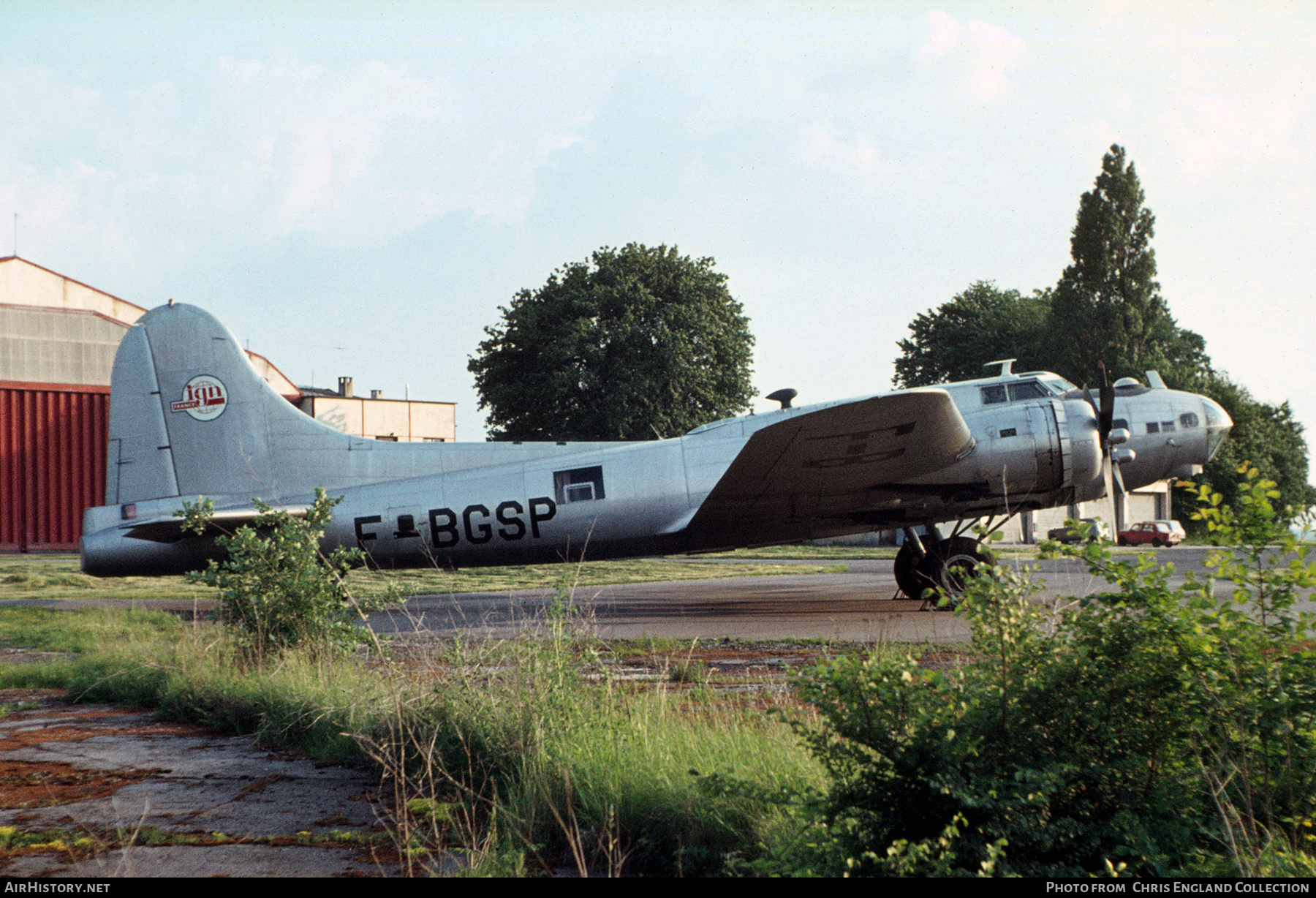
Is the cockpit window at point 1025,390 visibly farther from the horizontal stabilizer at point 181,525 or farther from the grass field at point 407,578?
the horizontal stabilizer at point 181,525

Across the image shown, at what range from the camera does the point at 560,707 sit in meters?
4.43

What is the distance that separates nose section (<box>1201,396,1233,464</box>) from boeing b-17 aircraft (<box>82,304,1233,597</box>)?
185 centimetres

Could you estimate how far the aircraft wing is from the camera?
450 inches

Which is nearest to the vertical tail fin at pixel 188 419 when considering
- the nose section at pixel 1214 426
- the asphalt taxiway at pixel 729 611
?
the asphalt taxiway at pixel 729 611

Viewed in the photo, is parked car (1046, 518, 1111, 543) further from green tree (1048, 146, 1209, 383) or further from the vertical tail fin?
green tree (1048, 146, 1209, 383)

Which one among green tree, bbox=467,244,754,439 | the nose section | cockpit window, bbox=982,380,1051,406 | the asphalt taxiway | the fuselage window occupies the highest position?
green tree, bbox=467,244,754,439

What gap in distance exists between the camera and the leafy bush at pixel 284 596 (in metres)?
7.20

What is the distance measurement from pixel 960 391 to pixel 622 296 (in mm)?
32693

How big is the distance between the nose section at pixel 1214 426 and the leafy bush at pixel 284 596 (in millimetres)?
13037

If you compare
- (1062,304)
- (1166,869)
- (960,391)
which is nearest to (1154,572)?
(1166,869)

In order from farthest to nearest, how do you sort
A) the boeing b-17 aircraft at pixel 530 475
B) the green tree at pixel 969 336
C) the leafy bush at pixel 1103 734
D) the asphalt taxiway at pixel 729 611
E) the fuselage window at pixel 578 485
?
the green tree at pixel 969 336, the fuselage window at pixel 578 485, the boeing b-17 aircraft at pixel 530 475, the asphalt taxiway at pixel 729 611, the leafy bush at pixel 1103 734

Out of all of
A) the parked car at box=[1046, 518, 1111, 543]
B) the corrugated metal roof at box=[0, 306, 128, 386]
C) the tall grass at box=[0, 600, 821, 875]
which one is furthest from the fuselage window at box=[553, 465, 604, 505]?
the corrugated metal roof at box=[0, 306, 128, 386]

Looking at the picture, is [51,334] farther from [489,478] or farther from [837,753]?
[837,753]

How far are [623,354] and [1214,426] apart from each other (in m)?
32.3
